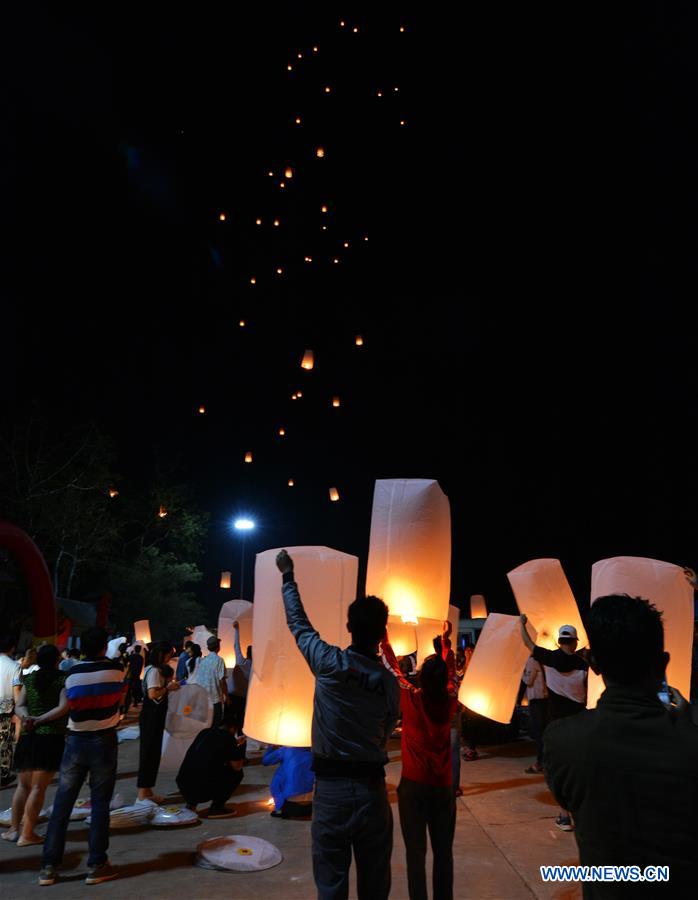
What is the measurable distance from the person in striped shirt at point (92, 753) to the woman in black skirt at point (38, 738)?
66cm

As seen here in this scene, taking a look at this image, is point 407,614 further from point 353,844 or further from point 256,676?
point 353,844

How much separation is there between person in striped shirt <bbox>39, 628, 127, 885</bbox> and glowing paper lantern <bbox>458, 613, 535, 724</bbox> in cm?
372

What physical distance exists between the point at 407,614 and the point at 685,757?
327 cm

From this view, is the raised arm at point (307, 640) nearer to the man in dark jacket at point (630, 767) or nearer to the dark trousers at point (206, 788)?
the man in dark jacket at point (630, 767)

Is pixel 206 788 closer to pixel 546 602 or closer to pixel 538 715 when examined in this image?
pixel 546 602

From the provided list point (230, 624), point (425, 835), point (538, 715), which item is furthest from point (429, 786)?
point (230, 624)

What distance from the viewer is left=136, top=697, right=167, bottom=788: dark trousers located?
6.23m

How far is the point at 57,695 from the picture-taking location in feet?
17.0

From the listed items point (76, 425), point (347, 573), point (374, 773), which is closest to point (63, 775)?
point (347, 573)

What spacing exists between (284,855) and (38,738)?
215 centimetres

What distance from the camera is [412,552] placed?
15.4 feet

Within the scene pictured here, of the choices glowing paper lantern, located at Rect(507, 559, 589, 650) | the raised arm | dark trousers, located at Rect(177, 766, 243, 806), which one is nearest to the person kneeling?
dark trousers, located at Rect(177, 766, 243, 806)

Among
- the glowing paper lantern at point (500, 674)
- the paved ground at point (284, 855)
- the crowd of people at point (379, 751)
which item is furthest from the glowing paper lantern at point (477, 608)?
the crowd of people at point (379, 751)

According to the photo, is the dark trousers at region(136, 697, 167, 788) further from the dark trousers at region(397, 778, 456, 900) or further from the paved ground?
the dark trousers at region(397, 778, 456, 900)
